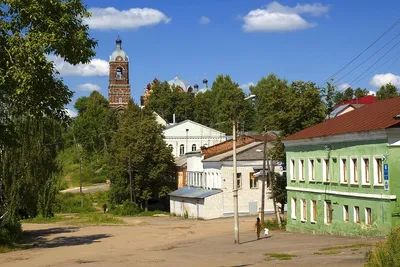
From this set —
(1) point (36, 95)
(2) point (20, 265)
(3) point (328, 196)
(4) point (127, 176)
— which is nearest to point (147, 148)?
(4) point (127, 176)

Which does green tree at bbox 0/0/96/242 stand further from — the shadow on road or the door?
the door

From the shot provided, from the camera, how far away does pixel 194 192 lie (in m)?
73.1

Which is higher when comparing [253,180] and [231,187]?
[253,180]

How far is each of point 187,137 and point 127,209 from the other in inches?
1097

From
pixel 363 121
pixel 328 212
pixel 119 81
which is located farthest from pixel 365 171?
pixel 119 81

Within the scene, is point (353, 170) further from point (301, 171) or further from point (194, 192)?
point (194, 192)

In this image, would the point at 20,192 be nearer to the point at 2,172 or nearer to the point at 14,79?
the point at 2,172

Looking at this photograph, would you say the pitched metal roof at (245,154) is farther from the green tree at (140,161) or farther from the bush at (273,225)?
the bush at (273,225)

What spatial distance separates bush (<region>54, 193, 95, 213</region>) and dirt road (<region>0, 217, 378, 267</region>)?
31.2 meters

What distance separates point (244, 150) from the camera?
6819cm

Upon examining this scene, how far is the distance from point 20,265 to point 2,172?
15.5 meters

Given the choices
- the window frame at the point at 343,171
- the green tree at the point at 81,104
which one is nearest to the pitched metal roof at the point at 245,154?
the window frame at the point at 343,171

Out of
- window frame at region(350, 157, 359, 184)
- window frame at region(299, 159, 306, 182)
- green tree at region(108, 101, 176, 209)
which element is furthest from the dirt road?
green tree at region(108, 101, 176, 209)

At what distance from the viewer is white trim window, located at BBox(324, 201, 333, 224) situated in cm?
3906
